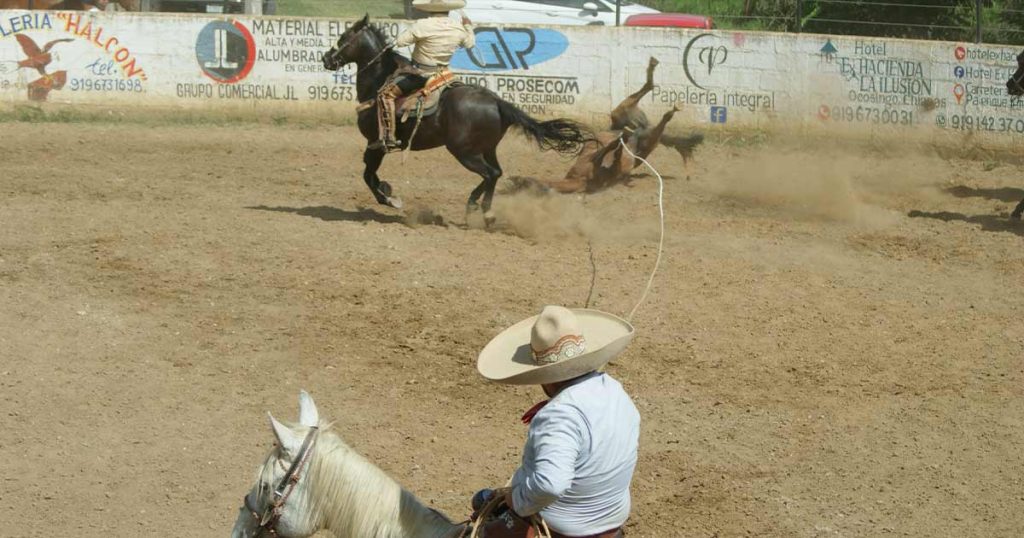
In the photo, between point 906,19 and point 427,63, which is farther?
point 906,19

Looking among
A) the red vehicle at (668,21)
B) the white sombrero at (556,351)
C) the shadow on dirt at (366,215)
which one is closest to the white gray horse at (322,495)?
the white sombrero at (556,351)

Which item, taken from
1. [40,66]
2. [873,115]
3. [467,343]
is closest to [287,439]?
[467,343]

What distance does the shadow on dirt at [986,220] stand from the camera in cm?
1332

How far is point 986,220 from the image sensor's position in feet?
45.2

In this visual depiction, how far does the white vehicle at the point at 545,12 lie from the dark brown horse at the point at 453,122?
6.72 meters

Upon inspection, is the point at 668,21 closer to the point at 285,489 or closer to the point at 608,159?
the point at 608,159

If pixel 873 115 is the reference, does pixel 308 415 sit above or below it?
above

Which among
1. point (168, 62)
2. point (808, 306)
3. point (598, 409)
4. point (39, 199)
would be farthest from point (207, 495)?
point (168, 62)

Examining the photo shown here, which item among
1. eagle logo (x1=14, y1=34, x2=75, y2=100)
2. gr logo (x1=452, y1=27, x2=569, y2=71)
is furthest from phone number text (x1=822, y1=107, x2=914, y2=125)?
eagle logo (x1=14, y1=34, x2=75, y2=100)

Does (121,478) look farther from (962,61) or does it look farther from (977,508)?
(962,61)

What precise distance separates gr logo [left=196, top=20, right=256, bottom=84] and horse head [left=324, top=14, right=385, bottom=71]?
17.1ft

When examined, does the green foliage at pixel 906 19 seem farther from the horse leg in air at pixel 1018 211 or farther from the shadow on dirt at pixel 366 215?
the shadow on dirt at pixel 366 215

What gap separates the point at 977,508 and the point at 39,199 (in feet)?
30.2

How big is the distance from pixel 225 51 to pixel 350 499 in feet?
47.4
